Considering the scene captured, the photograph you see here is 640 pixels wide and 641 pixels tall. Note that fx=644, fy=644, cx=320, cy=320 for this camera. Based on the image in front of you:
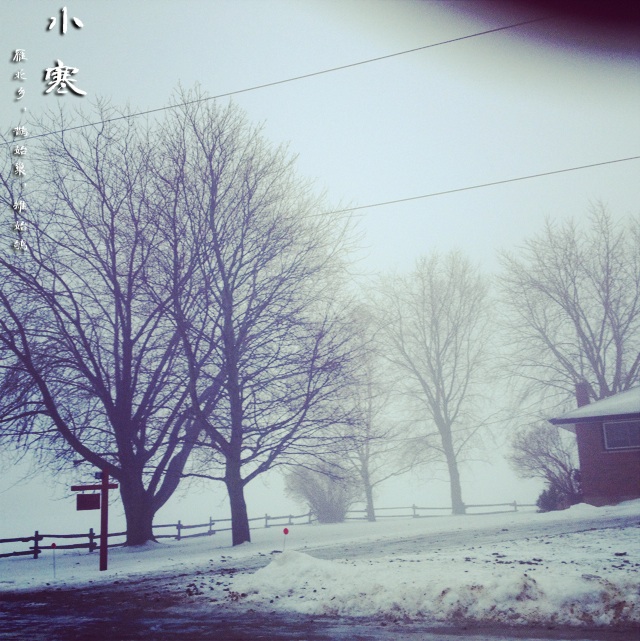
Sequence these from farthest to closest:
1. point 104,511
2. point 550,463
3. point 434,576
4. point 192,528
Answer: point 192,528 → point 550,463 → point 104,511 → point 434,576

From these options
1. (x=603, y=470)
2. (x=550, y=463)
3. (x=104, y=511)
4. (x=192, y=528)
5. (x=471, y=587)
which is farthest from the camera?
(x=192, y=528)

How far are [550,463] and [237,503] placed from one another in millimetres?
13889

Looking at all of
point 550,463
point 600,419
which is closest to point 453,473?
point 550,463

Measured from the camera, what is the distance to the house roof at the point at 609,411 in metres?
24.5

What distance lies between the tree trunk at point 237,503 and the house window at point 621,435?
14267 mm

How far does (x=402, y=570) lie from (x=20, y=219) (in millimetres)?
17757

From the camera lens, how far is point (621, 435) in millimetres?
25141

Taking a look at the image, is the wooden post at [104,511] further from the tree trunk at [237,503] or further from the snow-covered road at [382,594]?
the tree trunk at [237,503]

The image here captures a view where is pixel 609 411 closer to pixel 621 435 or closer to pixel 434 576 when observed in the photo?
pixel 621 435

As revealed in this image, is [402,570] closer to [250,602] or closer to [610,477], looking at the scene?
[250,602]

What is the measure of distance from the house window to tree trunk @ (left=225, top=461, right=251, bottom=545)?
1427cm

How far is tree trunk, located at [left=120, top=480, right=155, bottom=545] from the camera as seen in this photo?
23562mm

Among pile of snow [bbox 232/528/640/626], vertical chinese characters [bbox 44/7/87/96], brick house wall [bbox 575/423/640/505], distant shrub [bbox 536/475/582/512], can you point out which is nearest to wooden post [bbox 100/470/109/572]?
pile of snow [bbox 232/528/640/626]

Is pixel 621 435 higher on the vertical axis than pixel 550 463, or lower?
higher
